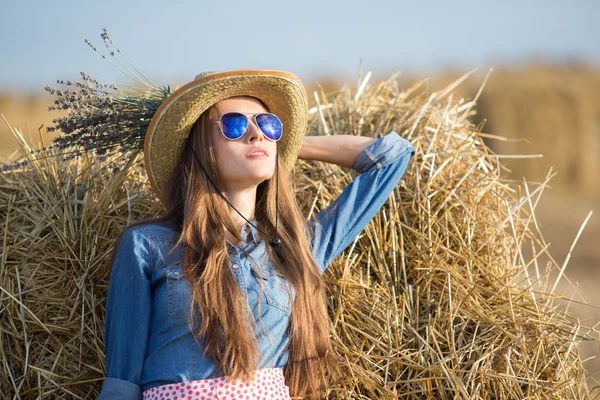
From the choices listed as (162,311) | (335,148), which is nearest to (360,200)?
(335,148)

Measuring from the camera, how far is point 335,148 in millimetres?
2744

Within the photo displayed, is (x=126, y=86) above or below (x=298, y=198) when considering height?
above

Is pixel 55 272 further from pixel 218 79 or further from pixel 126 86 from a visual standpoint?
pixel 218 79

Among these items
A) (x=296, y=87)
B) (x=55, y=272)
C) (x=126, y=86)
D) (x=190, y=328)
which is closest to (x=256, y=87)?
(x=296, y=87)

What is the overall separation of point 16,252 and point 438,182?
1623mm

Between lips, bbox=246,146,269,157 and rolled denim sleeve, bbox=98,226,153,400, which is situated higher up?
lips, bbox=246,146,269,157

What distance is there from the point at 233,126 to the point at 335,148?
1.85 feet

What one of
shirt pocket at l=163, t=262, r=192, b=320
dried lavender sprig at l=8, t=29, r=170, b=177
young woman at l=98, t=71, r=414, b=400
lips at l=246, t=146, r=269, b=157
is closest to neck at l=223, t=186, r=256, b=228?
young woman at l=98, t=71, r=414, b=400

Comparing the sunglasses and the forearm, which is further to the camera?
the forearm

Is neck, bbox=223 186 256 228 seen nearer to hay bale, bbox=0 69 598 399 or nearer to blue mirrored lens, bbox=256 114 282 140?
blue mirrored lens, bbox=256 114 282 140

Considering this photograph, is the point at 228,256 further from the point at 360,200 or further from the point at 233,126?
the point at 360,200

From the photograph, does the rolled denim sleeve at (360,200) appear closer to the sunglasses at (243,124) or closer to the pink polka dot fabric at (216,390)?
the sunglasses at (243,124)

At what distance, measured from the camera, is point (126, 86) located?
2.60 meters

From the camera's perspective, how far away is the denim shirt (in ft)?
6.80
